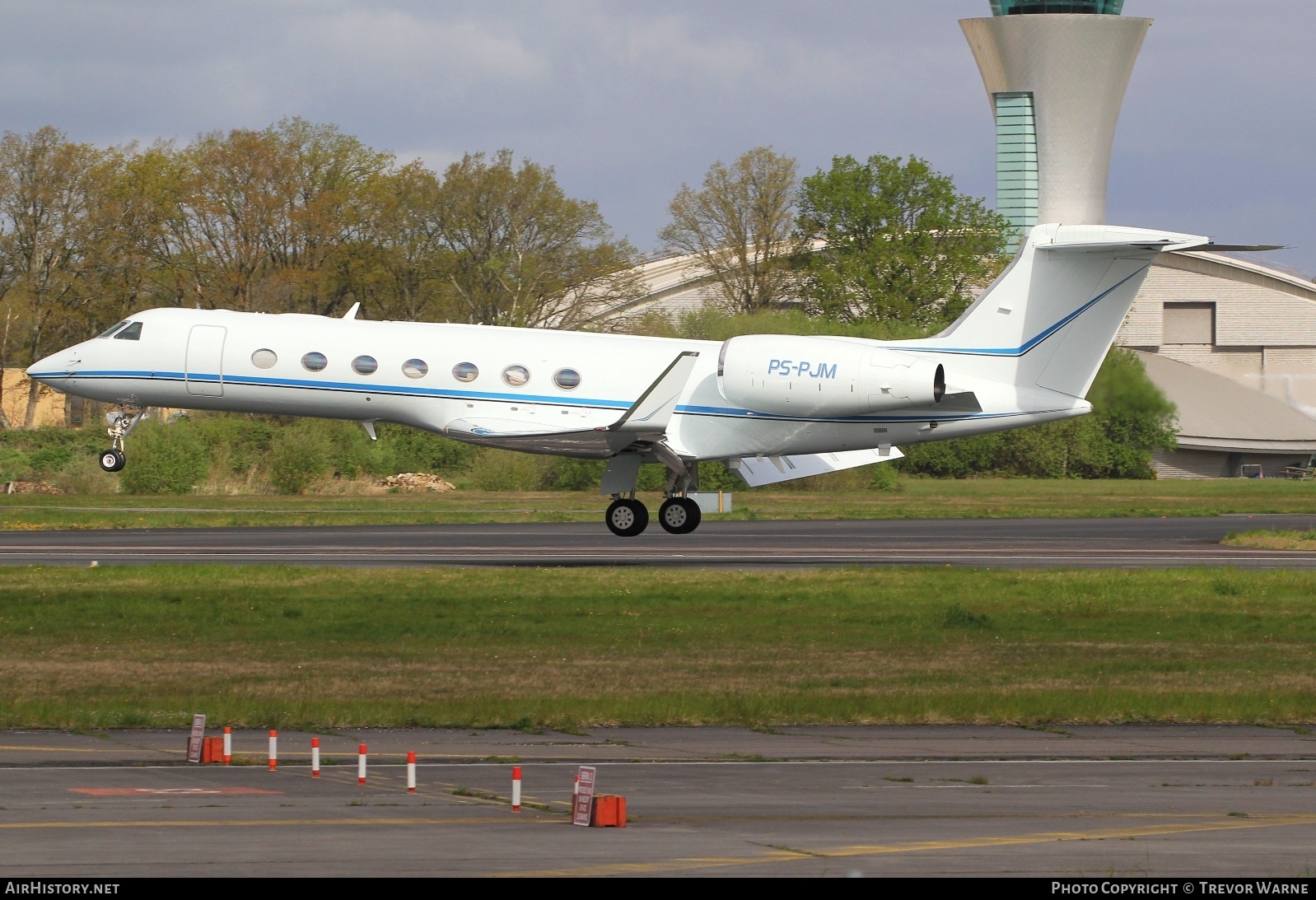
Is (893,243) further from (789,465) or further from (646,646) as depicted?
(646,646)

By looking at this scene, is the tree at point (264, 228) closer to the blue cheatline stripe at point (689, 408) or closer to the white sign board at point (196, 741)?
the blue cheatline stripe at point (689, 408)

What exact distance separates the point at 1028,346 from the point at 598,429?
8182 millimetres

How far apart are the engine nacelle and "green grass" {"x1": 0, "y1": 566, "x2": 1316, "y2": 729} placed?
3134 millimetres

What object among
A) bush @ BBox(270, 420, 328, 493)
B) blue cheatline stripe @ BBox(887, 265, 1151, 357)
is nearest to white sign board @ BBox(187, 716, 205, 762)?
blue cheatline stripe @ BBox(887, 265, 1151, 357)

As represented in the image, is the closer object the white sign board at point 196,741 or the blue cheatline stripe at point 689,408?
the white sign board at point 196,741

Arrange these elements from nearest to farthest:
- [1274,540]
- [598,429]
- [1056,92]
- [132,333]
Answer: [598,429] < [132,333] < [1274,540] < [1056,92]

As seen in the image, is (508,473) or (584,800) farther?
(508,473)

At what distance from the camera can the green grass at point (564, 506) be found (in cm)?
4244

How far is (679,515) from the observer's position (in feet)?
103

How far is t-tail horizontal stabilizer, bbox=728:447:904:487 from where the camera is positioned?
30811mm

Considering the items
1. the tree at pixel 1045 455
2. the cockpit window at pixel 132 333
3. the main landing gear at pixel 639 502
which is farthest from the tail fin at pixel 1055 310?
the tree at pixel 1045 455

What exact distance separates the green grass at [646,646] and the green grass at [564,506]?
14.8 meters

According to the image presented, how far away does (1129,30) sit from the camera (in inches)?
4242

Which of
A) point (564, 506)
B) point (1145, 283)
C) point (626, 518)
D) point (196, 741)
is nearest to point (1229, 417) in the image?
point (1145, 283)
